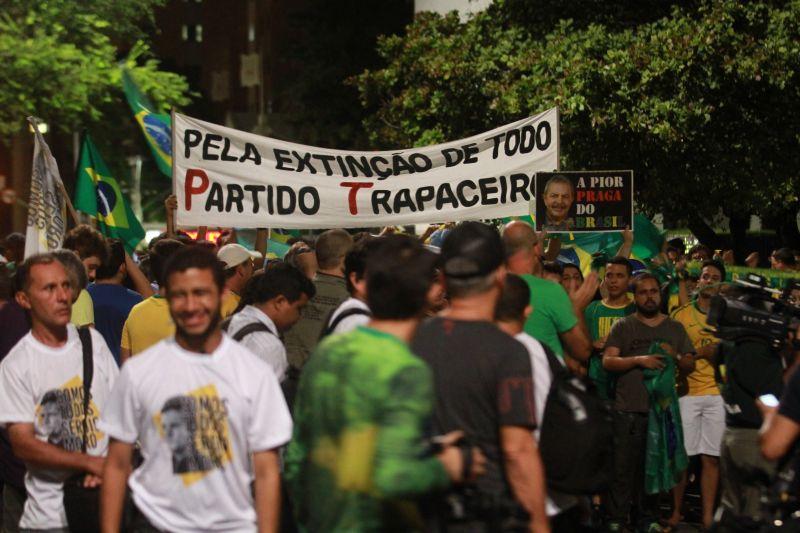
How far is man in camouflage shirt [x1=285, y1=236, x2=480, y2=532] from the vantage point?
418cm

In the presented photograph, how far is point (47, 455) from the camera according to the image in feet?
18.8

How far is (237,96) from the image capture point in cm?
8919

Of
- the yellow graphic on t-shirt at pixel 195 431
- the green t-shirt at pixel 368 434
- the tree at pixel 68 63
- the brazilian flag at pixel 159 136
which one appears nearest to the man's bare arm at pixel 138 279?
the yellow graphic on t-shirt at pixel 195 431

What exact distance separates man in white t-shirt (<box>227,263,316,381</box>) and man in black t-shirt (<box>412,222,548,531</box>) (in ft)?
5.49

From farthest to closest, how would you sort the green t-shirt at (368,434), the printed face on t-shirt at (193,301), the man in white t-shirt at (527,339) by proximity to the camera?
the man in white t-shirt at (527,339), the printed face on t-shirt at (193,301), the green t-shirt at (368,434)

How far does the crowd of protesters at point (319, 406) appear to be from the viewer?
14.1ft

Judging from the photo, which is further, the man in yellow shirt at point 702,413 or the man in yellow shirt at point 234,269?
the man in yellow shirt at point 702,413

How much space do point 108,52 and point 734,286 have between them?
31591 millimetres

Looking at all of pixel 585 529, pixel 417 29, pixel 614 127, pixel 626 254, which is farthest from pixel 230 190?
pixel 417 29

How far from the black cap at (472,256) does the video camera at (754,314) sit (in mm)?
1928

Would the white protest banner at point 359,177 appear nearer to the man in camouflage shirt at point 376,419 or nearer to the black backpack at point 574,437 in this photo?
the black backpack at point 574,437

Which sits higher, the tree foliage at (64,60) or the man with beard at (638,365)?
the tree foliage at (64,60)

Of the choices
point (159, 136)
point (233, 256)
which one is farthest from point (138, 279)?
point (159, 136)

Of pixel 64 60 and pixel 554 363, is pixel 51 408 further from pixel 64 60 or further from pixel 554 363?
pixel 64 60
